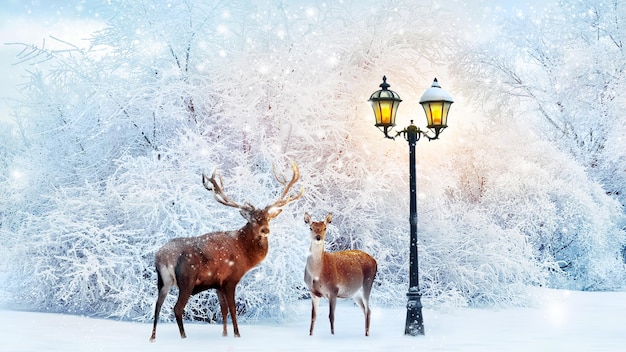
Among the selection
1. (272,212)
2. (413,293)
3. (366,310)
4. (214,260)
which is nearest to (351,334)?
(366,310)

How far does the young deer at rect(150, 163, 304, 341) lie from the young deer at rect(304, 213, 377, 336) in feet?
2.10

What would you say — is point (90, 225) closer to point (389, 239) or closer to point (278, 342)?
point (278, 342)

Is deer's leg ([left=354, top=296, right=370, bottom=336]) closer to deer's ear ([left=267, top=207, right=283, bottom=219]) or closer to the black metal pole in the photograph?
the black metal pole

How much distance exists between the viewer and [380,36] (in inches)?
643

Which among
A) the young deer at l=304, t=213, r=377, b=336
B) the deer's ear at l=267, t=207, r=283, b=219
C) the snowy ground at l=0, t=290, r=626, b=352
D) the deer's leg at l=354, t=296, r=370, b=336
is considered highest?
the deer's ear at l=267, t=207, r=283, b=219

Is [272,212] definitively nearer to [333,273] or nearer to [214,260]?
[214,260]

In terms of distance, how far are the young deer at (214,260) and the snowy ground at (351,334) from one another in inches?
22.0

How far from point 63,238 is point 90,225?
91 cm

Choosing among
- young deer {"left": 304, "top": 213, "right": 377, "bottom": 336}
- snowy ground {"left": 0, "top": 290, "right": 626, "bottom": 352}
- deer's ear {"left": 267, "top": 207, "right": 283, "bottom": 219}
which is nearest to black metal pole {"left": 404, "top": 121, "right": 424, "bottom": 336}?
snowy ground {"left": 0, "top": 290, "right": 626, "bottom": 352}

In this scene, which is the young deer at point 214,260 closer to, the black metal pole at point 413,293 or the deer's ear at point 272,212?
the deer's ear at point 272,212

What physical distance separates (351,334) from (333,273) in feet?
4.05

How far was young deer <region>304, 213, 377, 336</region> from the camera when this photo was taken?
34.4 ft

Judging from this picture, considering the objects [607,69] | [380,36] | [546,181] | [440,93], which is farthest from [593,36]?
[440,93]

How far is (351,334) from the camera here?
1136 cm
